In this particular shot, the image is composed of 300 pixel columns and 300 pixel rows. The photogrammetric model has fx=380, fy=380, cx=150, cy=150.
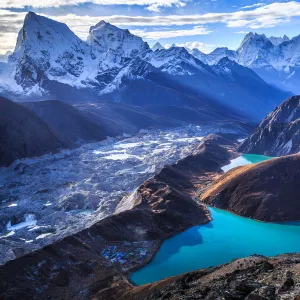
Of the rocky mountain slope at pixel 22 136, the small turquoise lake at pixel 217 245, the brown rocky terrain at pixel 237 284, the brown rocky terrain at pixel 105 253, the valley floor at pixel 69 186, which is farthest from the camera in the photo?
the rocky mountain slope at pixel 22 136

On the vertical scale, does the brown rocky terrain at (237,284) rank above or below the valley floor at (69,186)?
above

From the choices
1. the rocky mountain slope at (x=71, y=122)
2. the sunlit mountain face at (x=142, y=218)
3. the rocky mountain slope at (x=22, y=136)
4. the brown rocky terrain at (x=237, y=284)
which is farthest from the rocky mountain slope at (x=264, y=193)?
the rocky mountain slope at (x=71, y=122)

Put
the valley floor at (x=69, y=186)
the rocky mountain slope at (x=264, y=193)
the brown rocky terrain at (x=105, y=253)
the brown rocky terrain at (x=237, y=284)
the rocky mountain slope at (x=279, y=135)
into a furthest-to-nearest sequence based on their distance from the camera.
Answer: the rocky mountain slope at (x=279, y=135)
the rocky mountain slope at (x=264, y=193)
the valley floor at (x=69, y=186)
the brown rocky terrain at (x=105, y=253)
the brown rocky terrain at (x=237, y=284)

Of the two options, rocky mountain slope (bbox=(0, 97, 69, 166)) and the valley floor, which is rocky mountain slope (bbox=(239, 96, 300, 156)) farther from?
rocky mountain slope (bbox=(0, 97, 69, 166))

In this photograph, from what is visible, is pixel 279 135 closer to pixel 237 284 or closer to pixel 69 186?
pixel 69 186

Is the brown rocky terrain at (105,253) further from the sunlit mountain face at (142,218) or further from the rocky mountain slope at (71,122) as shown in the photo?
the rocky mountain slope at (71,122)
